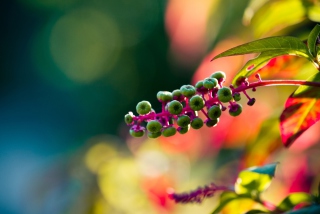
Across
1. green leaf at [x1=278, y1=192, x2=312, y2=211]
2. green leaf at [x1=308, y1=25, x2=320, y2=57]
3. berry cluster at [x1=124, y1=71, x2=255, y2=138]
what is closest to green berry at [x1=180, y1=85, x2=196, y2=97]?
berry cluster at [x1=124, y1=71, x2=255, y2=138]

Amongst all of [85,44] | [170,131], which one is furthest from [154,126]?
[85,44]

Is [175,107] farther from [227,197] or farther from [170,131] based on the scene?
[227,197]

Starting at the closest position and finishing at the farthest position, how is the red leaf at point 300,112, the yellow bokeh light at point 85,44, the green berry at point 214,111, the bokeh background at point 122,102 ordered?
the green berry at point 214,111 < the red leaf at point 300,112 < the bokeh background at point 122,102 < the yellow bokeh light at point 85,44

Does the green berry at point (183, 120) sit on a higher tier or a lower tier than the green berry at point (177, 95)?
lower

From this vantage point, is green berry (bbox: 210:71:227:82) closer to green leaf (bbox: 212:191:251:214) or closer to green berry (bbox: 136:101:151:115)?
green berry (bbox: 136:101:151:115)

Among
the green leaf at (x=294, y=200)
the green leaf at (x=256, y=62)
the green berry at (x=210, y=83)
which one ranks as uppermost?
the green leaf at (x=256, y=62)

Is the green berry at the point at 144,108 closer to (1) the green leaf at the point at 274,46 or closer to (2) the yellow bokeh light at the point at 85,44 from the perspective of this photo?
(1) the green leaf at the point at 274,46

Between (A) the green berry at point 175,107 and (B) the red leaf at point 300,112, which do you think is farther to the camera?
(B) the red leaf at point 300,112

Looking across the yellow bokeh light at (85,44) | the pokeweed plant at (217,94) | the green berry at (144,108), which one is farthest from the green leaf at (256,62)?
the yellow bokeh light at (85,44)
